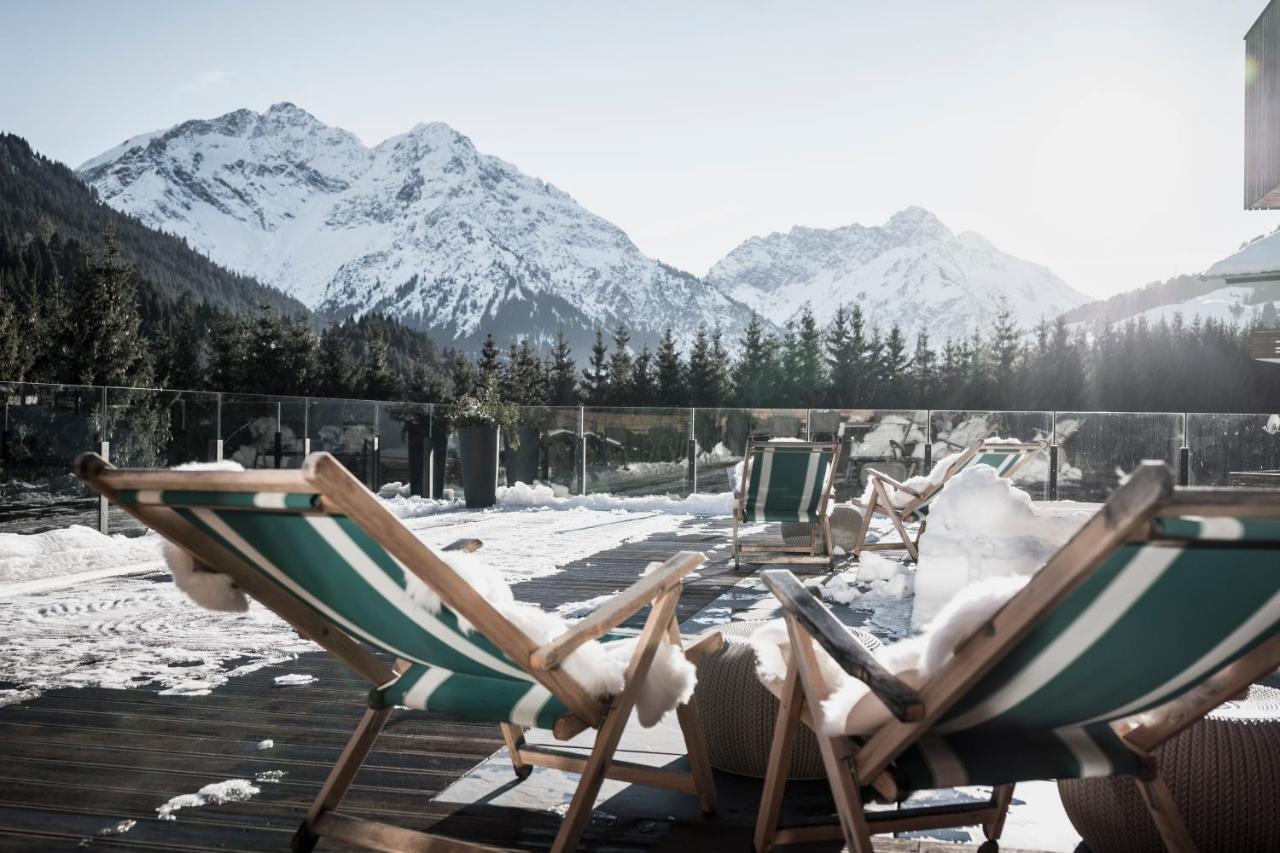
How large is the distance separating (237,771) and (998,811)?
5.89 feet

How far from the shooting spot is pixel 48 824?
7.05 ft

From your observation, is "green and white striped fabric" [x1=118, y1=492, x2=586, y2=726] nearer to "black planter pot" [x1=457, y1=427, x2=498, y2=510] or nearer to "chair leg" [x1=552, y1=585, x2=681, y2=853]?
"chair leg" [x1=552, y1=585, x2=681, y2=853]

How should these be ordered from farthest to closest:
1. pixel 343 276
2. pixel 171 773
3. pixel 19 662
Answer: pixel 343 276 → pixel 19 662 → pixel 171 773

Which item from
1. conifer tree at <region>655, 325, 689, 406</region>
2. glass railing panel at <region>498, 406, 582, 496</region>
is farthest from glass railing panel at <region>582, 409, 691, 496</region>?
conifer tree at <region>655, 325, 689, 406</region>

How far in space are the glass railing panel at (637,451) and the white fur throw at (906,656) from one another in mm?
10805

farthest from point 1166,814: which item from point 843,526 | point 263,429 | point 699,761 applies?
point 263,429

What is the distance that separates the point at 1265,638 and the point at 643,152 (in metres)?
39.4

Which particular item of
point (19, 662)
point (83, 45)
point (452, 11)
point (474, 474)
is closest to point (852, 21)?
point (452, 11)

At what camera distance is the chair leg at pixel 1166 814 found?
1.64 metres

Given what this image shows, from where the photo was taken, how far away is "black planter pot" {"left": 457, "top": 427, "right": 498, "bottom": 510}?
11.5 metres

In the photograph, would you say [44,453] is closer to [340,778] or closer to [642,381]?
[340,778]

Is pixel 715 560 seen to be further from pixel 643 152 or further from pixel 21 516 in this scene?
pixel 643 152

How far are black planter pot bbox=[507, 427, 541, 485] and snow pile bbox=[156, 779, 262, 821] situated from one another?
10.1m

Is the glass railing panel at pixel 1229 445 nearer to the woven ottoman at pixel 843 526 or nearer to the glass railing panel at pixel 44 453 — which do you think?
the woven ottoman at pixel 843 526
